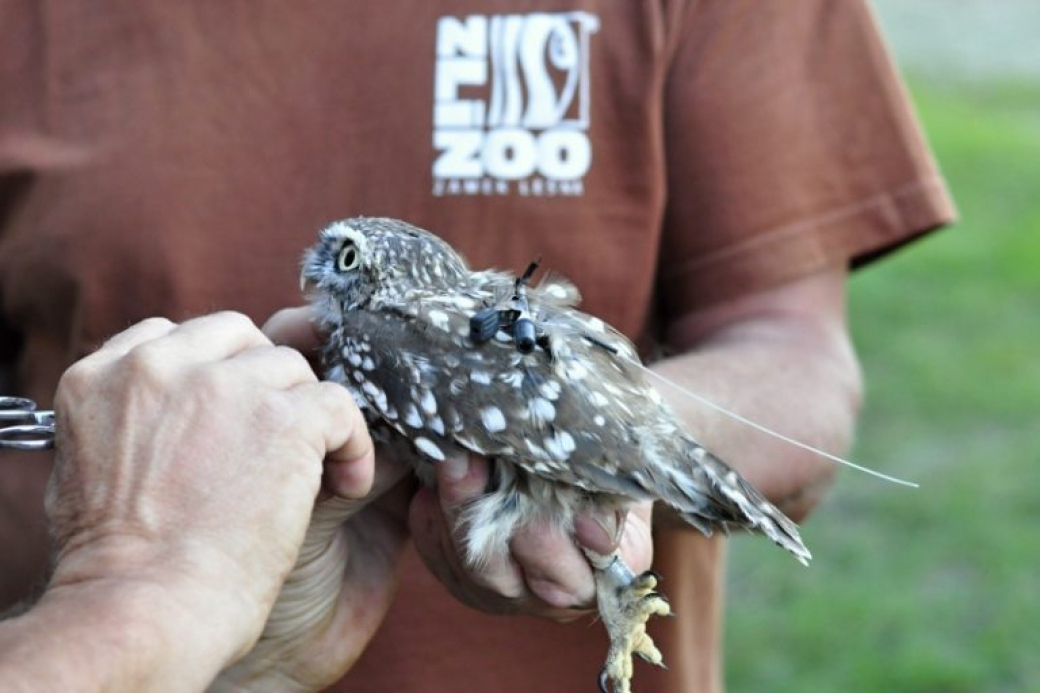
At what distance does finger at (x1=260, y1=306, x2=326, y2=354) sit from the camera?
9.52ft

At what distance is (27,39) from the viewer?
3330mm

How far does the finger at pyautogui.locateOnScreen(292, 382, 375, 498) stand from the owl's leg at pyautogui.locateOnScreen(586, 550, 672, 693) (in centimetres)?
50

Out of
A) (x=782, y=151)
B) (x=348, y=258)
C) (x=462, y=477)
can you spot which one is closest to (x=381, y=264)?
(x=348, y=258)

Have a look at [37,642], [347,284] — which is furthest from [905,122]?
[37,642]

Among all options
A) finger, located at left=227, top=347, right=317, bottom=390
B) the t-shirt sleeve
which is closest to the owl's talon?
finger, located at left=227, top=347, right=317, bottom=390

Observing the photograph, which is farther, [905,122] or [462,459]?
[905,122]

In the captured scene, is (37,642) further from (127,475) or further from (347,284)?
(347,284)

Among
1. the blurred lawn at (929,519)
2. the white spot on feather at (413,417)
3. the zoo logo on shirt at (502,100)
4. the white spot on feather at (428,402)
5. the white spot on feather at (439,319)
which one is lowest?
the blurred lawn at (929,519)

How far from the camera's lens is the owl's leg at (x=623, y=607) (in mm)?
2674

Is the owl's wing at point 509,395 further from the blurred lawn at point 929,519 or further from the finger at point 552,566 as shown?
the blurred lawn at point 929,519

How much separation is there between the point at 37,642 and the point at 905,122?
2493mm

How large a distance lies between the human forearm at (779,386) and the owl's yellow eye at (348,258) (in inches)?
28.7

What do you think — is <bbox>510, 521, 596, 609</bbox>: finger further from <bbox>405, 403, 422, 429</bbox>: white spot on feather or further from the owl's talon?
<bbox>405, 403, 422, 429</bbox>: white spot on feather

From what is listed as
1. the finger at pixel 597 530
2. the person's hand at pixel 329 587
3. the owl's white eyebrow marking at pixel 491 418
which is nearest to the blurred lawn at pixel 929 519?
the person's hand at pixel 329 587
